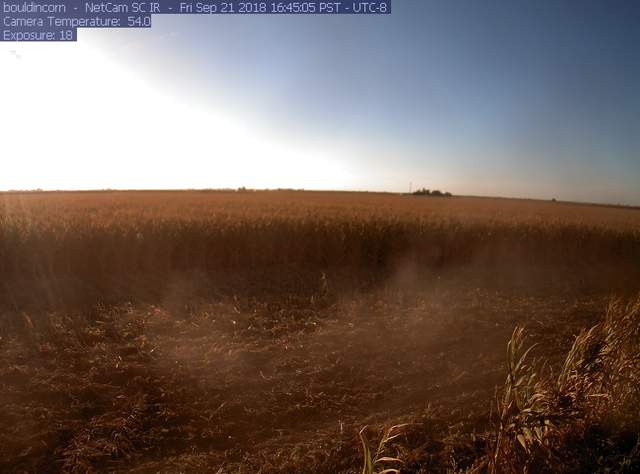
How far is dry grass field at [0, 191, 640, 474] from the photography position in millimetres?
2574

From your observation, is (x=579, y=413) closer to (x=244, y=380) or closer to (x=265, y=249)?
(x=244, y=380)

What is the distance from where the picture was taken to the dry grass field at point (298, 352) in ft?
8.45

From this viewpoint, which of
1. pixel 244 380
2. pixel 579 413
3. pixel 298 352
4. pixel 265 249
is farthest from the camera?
pixel 265 249

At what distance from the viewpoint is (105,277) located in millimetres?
6824

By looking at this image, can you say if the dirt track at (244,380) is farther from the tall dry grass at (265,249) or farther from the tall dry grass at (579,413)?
the tall dry grass at (265,249)

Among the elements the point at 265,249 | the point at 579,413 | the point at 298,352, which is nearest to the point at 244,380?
the point at 298,352

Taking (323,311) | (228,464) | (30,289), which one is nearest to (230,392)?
(228,464)

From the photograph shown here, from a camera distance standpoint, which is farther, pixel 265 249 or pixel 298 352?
pixel 265 249

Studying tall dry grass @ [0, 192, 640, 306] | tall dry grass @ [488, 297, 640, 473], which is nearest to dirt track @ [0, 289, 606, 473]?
tall dry grass @ [488, 297, 640, 473]

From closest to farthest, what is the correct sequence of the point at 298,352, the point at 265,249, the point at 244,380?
the point at 244,380
the point at 298,352
the point at 265,249

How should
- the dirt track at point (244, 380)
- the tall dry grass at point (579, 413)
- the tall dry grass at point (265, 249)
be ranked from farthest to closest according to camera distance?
the tall dry grass at point (265, 249), the dirt track at point (244, 380), the tall dry grass at point (579, 413)

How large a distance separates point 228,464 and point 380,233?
23.8ft

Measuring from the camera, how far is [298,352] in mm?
4527

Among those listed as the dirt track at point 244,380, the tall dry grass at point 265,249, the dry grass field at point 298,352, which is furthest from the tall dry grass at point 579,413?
the tall dry grass at point 265,249
